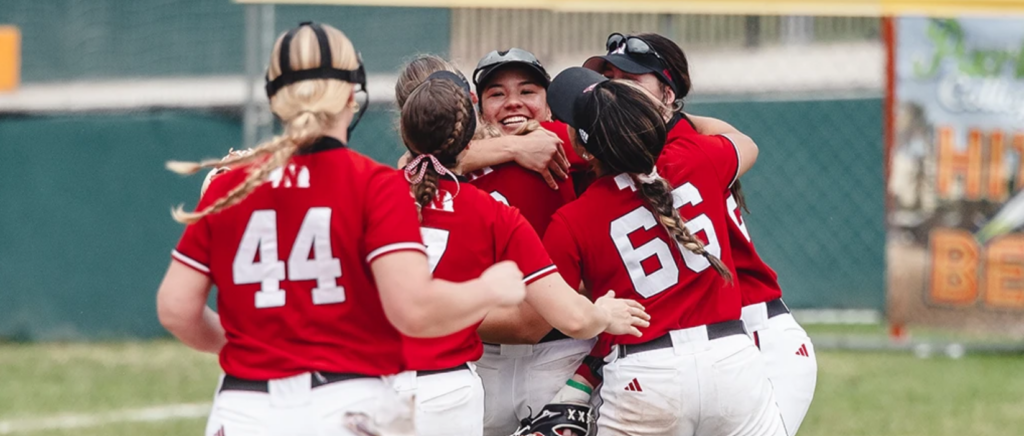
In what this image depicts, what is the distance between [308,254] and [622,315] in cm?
95

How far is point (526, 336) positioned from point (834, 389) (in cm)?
559

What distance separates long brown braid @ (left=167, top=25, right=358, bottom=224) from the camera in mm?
2990

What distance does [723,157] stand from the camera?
3.94 m

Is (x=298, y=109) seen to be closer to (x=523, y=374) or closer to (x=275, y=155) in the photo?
(x=275, y=155)

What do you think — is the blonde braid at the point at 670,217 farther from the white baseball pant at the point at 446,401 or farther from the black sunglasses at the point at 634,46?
the white baseball pant at the point at 446,401

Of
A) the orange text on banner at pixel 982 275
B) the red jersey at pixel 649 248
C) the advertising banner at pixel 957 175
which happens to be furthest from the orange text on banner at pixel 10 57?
the red jersey at pixel 649 248

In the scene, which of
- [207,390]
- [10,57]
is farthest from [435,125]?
[10,57]

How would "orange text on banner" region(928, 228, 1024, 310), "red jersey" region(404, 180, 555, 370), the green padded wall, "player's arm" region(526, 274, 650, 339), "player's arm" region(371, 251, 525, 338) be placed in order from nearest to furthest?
"player's arm" region(371, 251, 525, 338)
"player's arm" region(526, 274, 650, 339)
"red jersey" region(404, 180, 555, 370)
"orange text on banner" region(928, 228, 1024, 310)
the green padded wall

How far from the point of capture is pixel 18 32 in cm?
1120

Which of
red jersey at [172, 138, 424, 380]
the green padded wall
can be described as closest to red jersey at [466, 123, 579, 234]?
red jersey at [172, 138, 424, 380]

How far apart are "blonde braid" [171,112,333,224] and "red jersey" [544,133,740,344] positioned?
1.01m

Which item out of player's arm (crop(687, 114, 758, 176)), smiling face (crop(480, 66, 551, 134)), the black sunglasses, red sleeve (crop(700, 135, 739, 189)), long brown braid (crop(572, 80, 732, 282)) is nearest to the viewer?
long brown braid (crop(572, 80, 732, 282))

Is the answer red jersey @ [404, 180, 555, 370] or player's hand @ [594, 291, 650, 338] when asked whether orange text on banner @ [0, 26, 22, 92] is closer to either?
red jersey @ [404, 180, 555, 370]

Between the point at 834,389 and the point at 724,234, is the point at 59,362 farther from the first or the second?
the point at 724,234
